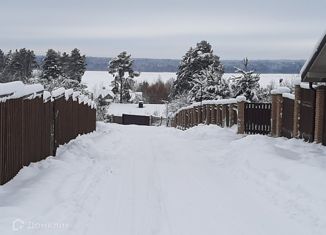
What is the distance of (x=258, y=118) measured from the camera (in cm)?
2039

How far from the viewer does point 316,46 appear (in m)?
12.6

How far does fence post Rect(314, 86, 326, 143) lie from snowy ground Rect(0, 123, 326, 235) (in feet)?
1.79

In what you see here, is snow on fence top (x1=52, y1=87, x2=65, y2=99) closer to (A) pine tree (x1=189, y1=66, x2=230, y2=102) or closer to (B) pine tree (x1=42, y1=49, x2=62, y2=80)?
(A) pine tree (x1=189, y1=66, x2=230, y2=102)

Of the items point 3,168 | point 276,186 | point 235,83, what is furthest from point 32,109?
point 235,83

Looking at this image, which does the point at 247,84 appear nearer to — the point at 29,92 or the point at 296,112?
the point at 296,112

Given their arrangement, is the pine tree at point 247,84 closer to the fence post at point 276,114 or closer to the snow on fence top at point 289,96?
the fence post at point 276,114

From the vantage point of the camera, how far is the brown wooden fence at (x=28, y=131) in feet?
28.8

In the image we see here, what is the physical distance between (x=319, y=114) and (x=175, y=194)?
19.9 feet

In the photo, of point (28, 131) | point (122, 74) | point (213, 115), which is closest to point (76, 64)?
point (122, 74)

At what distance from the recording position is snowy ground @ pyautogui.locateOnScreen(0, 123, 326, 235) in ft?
23.4

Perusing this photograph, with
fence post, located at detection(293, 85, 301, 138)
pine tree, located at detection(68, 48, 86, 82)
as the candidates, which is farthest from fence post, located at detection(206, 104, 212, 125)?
pine tree, located at detection(68, 48, 86, 82)

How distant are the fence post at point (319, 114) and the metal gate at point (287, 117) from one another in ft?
7.81

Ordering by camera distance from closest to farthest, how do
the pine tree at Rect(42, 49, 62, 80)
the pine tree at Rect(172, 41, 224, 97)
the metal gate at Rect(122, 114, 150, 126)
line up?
the pine tree at Rect(172, 41, 224, 97) < the metal gate at Rect(122, 114, 150, 126) < the pine tree at Rect(42, 49, 62, 80)

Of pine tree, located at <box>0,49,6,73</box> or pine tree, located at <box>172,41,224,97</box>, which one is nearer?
pine tree, located at <box>172,41,224,97</box>
